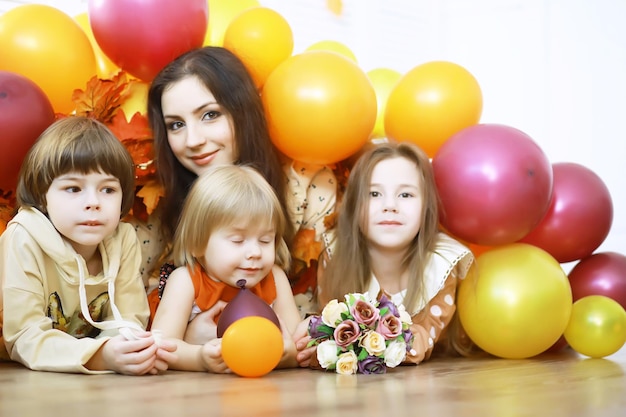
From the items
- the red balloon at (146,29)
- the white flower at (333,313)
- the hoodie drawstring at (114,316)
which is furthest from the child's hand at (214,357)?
Answer: the red balloon at (146,29)

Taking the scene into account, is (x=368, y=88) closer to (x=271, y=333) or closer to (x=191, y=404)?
(x=271, y=333)

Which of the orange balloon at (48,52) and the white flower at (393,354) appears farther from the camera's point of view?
the orange balloon at (48,52)

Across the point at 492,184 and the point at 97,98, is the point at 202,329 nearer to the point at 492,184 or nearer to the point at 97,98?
the point at 97,98

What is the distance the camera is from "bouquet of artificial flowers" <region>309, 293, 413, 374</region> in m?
1.81

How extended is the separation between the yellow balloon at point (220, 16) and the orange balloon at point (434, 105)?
1.95 ft

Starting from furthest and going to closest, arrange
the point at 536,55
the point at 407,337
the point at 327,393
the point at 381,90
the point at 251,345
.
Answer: the point at 536,55
the point at 381,90
the point at 407,337
the point at 251,345
the point at 327,393

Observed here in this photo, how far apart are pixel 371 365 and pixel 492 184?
0.61 metres

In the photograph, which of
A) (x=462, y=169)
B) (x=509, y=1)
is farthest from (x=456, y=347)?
(x=509, y=1)

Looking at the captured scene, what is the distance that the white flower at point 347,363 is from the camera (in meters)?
1.81

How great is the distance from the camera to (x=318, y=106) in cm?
213

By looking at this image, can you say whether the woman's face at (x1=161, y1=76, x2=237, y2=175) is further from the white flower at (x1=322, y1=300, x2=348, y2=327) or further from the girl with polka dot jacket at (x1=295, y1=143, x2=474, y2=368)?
the white flower at (x1=322, y1=300, x2=348, y2=327)

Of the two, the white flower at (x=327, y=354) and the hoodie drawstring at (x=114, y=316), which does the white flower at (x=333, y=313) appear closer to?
the white flower at (x=327, y=354)

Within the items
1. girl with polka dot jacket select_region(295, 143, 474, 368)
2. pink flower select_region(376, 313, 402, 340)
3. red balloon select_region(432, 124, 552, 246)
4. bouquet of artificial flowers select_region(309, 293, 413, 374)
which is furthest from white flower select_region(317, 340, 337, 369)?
red balloon select_region(432, 124, 552, 246)

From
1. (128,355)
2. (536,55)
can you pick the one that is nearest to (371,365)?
(128,355)
